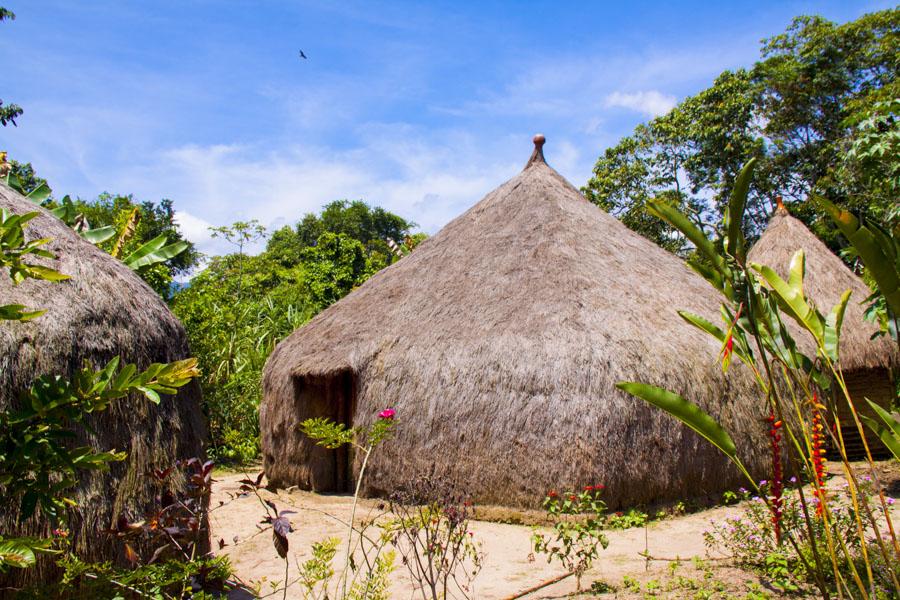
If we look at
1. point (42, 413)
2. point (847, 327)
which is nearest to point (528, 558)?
point (42, 413)

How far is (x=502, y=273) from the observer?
299 inches

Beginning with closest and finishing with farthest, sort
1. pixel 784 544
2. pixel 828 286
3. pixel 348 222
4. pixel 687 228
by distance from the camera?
pixel 687 228 → pixel 784 544 → pixel 828 286 → pixel 348 222

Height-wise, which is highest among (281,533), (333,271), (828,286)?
(333,271)

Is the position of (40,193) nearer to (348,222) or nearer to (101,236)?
(101,236)

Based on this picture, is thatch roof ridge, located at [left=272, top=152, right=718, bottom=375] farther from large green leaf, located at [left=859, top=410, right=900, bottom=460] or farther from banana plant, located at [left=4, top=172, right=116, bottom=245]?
large green leaf, located at [left=859, top=410, right=900, bottom=460]

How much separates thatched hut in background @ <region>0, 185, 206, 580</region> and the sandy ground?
21.2 inches

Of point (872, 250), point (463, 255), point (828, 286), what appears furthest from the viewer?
point (828, 286)

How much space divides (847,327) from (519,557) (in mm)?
5774

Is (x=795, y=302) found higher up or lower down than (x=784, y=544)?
higher up

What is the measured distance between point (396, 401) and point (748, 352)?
4434 mm

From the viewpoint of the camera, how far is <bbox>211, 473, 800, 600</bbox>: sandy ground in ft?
13.4

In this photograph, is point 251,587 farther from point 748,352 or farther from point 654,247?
point 654,247

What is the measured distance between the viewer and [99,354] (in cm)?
343

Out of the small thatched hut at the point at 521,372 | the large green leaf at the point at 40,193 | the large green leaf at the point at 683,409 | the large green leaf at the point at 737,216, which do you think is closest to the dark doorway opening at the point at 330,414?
the small thatched hut at the point at 521,372
